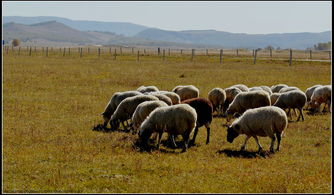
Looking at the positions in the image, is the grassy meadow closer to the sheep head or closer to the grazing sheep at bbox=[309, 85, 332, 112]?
the sheep head

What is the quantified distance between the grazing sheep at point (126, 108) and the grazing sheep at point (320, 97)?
28.7 ft

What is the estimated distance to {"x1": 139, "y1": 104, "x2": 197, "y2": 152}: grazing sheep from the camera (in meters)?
12.4

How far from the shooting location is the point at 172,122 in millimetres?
12484

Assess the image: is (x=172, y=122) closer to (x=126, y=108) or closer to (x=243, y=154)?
(x=243, y=154)

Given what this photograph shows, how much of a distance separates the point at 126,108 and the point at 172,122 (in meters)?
3.79

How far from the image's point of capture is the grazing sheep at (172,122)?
40.8 feet

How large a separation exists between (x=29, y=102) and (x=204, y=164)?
44.4 ft

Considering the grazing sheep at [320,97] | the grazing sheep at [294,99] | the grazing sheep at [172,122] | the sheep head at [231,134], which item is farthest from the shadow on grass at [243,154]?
the grazing sheep at [320,97]

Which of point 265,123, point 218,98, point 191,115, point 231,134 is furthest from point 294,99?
point 191,115

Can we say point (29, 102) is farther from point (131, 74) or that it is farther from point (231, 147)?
point (131, 74)

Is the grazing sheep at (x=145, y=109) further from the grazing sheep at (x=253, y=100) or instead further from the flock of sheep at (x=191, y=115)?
the grazing sheep at (x=253, y=100)

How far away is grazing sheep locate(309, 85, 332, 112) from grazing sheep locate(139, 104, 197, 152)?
385 inches

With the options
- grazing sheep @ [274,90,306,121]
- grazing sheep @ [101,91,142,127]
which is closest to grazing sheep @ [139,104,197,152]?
grazing sheep @ [101,91,142,127]

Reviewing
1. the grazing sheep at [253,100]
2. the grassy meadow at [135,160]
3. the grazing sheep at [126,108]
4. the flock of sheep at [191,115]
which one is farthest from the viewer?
the grazing sheep at [253,100]
